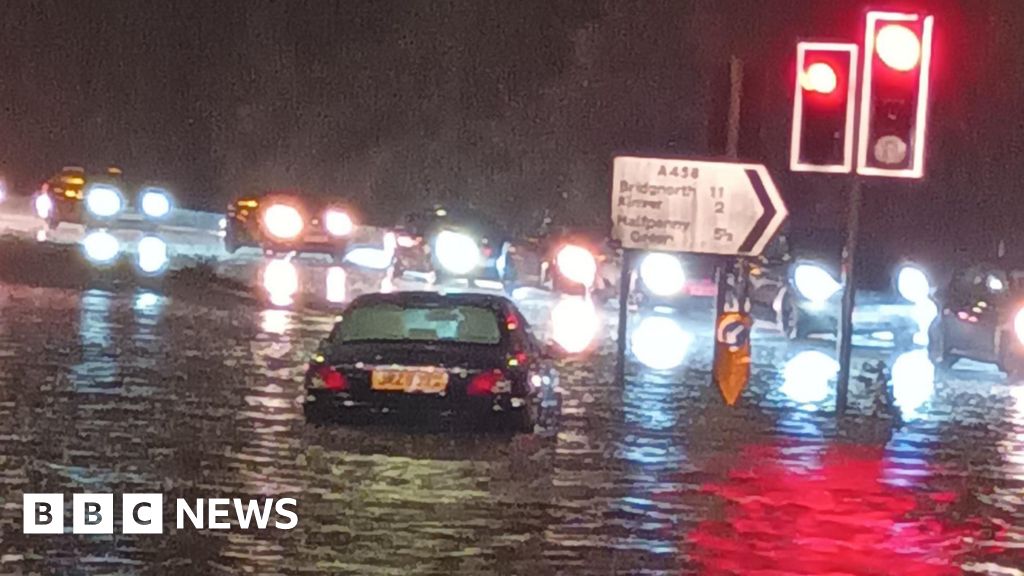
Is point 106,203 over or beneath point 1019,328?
over

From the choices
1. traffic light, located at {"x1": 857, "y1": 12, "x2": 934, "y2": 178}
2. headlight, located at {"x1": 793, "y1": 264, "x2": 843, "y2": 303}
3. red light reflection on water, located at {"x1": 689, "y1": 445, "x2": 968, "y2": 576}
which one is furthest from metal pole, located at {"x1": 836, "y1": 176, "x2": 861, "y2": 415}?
headlight, located at {"x1": 793, "y1": 264, "x2": 843, "y2": 303}

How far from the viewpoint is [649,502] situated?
1428 centimetres

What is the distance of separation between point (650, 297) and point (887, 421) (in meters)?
12.9

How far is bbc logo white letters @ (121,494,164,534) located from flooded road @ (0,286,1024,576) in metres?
0.13

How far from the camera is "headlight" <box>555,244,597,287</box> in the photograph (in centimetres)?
Result: 3422

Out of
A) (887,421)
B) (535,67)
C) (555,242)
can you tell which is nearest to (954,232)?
(555,242)

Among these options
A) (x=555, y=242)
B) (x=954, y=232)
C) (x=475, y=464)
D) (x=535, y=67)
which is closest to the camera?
(x=475, y=464)

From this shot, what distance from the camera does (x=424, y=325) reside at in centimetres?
1788

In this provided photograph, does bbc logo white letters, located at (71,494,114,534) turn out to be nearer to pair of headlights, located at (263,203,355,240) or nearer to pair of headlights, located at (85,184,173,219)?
pair of headlights, located at (263,203,355,240)

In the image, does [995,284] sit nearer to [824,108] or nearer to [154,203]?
[824,108]

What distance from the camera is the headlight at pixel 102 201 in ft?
155

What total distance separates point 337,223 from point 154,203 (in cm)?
934

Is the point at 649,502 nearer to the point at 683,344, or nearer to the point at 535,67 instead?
the point at 683,344

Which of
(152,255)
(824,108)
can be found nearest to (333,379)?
(824,108)
